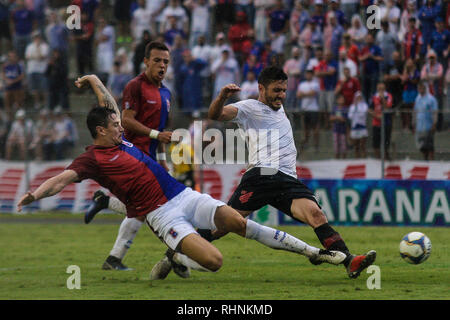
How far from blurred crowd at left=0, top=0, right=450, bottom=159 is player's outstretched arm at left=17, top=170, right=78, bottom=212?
9366mm

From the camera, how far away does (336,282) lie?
9164 mm

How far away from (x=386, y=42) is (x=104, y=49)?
25.4 ft

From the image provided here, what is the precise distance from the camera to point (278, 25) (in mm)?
21219

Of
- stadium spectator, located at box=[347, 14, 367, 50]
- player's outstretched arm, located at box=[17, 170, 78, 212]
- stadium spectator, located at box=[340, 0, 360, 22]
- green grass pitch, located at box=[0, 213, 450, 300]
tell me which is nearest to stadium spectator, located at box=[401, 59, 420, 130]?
stadium spectator, located at box=[347, 14, 367, 50]

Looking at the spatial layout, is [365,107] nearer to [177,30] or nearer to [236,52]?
[236,52]

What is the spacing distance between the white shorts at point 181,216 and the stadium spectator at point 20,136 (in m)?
11.1

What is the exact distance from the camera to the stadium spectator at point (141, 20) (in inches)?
886

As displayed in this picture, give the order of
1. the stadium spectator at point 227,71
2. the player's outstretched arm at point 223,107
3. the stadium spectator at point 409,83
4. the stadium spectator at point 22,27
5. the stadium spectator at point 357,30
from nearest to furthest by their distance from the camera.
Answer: the player's outstretched arm at point 223,107
the stadium spectator at point 409,83
the stadium spectator at point 357,30
the stadium spectator at point 227,71
the stadium spectator at point 22,27

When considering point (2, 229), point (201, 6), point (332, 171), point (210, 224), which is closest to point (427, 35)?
point (332, 171)

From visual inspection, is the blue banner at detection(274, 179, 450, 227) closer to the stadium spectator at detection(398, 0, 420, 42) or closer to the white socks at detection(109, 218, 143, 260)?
the stadium spectator at detection(398, 0, 420, 42)

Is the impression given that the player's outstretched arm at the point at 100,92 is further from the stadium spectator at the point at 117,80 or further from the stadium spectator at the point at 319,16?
the stadium spectator at the point at 319,16

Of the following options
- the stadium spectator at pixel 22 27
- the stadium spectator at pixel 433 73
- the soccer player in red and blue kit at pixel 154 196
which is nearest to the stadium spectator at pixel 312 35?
the stadium spectator at pixel 433 73

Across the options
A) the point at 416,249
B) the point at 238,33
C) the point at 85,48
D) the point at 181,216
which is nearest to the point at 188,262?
the point at 181,216

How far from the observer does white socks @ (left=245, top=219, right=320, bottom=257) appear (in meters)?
8.72
